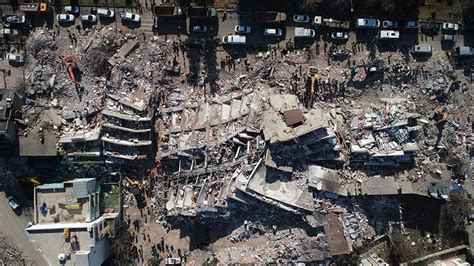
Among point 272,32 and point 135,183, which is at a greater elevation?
point 272,32

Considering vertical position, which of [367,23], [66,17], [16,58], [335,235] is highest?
[66,17]

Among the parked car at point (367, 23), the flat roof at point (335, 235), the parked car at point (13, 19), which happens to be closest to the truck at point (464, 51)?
the parked car at point (367, 23)

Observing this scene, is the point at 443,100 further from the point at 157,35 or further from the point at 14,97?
the point at 14,97

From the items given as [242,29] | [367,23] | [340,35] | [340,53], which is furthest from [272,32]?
[367,23]

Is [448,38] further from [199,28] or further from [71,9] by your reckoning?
[71,9]

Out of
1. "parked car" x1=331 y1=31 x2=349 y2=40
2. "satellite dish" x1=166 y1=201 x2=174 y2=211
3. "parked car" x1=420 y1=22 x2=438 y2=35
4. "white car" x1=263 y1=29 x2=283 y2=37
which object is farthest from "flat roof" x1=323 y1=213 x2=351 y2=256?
"parked car" x1=420 y1=22 x2=438 y2=35

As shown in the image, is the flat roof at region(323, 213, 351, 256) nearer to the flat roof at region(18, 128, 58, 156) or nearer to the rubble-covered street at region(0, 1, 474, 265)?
the rubble-covered street at region(0, 1, 474, 265)

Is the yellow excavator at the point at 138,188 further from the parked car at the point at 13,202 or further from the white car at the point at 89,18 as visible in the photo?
the white car at the point at 89,18
